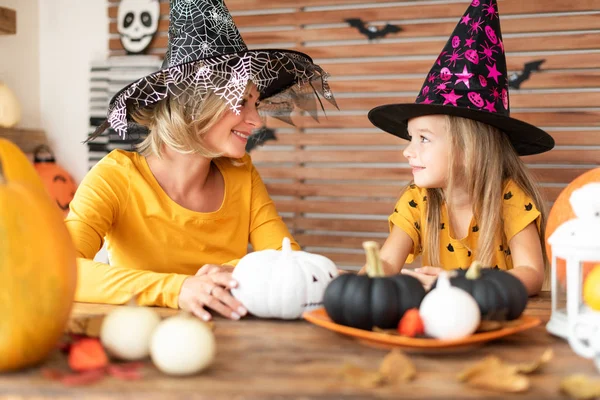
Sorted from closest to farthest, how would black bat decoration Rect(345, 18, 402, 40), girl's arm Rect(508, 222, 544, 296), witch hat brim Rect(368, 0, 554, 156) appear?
girl's arm Rect(508, 222, 544, 296), witch hat brim Rect(368, 0, 554, 156), black bat decoration Rect(345, 18, 402, 40)

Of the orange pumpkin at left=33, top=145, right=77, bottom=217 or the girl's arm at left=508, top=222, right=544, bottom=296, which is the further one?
the orange pumpkin at left=33, top=145, right=77, bottom=217

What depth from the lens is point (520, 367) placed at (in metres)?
0.76

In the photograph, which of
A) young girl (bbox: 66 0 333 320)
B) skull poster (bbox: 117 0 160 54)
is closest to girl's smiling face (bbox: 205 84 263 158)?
young girl (bbox: 66 0 333 320)

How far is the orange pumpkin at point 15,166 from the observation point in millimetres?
786

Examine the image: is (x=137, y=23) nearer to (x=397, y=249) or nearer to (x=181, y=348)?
(x=397, y=249)

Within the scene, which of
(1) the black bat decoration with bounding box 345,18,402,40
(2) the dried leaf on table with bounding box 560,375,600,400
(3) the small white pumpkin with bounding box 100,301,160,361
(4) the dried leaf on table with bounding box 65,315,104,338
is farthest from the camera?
(1) the black bat decoration with bounding box 345,18,402,40

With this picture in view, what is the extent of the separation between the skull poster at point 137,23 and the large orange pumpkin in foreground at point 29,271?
2.77m

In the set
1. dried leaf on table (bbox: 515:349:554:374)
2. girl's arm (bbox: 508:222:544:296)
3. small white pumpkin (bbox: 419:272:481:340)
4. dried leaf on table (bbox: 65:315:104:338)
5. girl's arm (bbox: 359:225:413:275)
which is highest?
small white pumpkin (bbox: 419:272:481:340)

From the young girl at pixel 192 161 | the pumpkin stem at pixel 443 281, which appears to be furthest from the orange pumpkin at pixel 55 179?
the pumpkin stem at pixel 443 281

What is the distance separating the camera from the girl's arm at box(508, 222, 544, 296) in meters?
1.50

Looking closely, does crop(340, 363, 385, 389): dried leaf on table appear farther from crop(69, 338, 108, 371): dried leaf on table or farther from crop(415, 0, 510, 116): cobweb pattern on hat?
crop(415, 0, 510, 116): cobweb pattern on hat

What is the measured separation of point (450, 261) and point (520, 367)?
4.10ft

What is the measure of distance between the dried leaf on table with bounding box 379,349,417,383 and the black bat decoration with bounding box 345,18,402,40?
2.53 m

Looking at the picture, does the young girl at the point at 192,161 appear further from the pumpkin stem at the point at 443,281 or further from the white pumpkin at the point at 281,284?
the pumpkin stem at the point at 443,281
